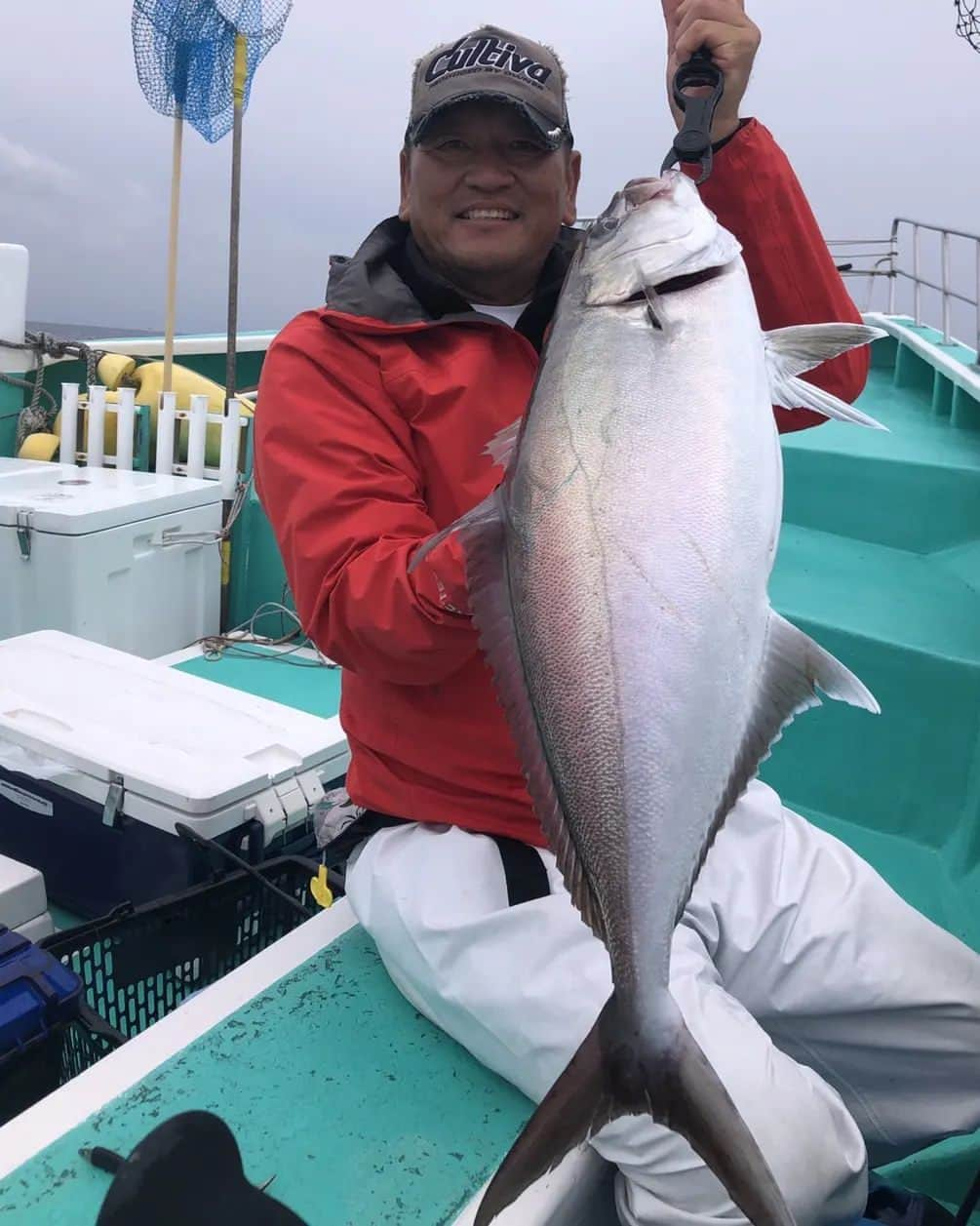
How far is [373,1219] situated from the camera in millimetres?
1543

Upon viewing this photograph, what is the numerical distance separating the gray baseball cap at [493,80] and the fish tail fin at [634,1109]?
1.58 meters

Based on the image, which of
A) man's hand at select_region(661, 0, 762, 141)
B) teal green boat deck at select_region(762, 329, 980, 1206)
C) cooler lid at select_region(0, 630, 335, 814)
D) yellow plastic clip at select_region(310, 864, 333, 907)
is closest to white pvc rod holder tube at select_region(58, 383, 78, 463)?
cooler lid at select_region(0, 630, 335, 814)

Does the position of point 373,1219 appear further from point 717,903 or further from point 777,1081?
point 717,903

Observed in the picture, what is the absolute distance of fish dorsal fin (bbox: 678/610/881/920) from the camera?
1.23m

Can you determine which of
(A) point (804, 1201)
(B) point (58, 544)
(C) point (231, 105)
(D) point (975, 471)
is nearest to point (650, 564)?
(A) point (804, 1201)

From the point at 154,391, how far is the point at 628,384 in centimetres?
501

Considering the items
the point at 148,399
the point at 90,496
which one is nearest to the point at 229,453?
the point at 90,496

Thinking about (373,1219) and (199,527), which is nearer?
(373,1219)

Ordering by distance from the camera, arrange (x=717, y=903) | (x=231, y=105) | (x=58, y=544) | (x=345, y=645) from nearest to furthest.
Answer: (x=345, y=645) < (x=717, y=903) < (x=58, y=544) < (x=231, y=105)

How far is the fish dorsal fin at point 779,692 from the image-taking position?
4.03ft

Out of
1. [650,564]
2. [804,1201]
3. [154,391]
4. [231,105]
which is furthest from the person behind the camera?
[154,391]

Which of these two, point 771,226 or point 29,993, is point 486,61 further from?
point 29,993

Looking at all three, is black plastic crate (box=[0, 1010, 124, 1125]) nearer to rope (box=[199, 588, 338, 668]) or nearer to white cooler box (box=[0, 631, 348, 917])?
white cooler box (box=[0, 631, 348, 917])

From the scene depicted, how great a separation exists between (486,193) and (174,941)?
6.19 feet
